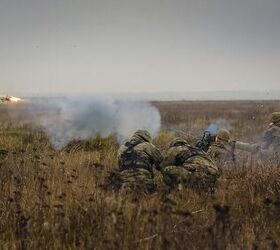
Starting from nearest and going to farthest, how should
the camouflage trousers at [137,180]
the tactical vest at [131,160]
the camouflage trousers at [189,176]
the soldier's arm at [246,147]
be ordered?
the camouflage trousers at [137,180]
the camouflage trousers at [189,176]
the tactical vest at [131,160]
the soldier's arm at [246,147]

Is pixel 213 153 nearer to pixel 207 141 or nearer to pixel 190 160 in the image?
pixel 207 141

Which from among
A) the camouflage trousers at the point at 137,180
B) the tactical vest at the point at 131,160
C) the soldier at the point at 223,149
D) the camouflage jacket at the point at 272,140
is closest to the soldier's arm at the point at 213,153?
the soldier at the point at 223,149

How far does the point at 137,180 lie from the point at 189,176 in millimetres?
935

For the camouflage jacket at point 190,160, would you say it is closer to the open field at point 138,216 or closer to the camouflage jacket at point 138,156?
the camouflage jacket at point 138,156

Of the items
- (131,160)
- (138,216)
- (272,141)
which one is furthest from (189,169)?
(272,141)

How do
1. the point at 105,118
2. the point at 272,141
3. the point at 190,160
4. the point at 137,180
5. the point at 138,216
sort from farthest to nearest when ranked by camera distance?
the point at 105,118
the point at 272,141
the point at 190,160
the point at 137,180
the point at 138,216

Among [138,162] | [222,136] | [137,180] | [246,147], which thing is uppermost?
[222,136]

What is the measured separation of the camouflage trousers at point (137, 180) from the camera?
319 inches

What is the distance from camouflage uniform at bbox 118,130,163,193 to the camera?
323 inches

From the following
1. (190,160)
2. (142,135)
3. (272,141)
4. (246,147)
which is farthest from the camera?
(272,141)

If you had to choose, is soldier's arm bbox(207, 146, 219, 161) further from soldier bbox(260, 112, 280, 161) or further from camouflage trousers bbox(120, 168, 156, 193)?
camouflage trousers bbox(120, 168, 156, 193)

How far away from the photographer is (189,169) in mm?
8492

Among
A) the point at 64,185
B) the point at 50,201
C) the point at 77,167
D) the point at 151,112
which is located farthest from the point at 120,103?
the point at 50,201

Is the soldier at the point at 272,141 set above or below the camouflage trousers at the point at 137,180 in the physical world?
above
